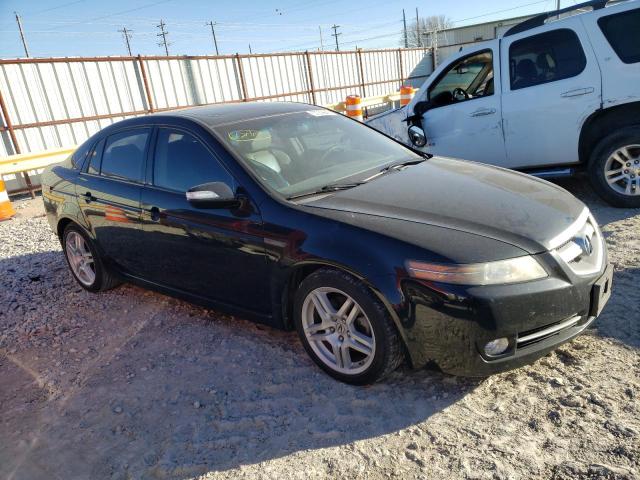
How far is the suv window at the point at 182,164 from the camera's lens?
336cm

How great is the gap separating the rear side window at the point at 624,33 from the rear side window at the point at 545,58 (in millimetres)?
272

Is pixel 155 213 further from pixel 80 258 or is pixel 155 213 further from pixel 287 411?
pixel 287 411

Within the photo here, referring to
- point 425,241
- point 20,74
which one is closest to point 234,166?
point 425,241

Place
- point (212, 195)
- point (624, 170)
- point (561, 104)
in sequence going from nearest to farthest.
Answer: point (212, 195), point (624, 170), point (561, 104)

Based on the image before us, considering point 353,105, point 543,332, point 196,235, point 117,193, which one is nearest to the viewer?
point 543,332

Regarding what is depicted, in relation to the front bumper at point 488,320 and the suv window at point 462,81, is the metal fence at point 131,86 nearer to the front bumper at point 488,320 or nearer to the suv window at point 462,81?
the suv window at point 462,81

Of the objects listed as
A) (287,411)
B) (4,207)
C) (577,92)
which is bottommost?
(287,411)

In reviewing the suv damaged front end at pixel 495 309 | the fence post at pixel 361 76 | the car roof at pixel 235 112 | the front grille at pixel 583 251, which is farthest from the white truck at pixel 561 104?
the fence post at pixel 361 76

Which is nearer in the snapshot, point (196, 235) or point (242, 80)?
point (196, 235)

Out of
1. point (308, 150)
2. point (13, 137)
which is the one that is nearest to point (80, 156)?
point (308, 150)

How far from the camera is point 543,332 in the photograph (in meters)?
2.55

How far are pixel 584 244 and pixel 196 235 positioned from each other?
2.39 m

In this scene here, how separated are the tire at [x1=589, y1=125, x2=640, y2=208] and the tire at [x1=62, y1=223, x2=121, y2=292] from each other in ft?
15.9

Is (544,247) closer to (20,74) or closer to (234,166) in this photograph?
(234,166)
